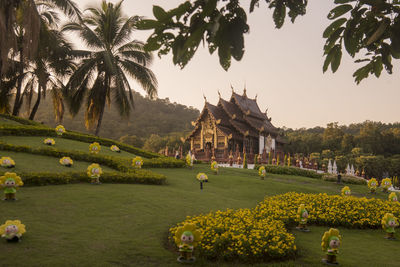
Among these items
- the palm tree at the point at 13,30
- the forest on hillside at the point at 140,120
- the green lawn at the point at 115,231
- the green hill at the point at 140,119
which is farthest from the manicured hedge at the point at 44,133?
the green hill at the point at 140,119

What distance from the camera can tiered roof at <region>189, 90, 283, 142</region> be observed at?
2842 cm

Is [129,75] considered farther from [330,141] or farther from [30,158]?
[330,141]

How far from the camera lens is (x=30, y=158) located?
11609 millimetres

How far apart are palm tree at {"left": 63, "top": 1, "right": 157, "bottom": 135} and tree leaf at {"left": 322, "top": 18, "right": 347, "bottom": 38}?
17326mm

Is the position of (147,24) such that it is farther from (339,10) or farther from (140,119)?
(140,119)

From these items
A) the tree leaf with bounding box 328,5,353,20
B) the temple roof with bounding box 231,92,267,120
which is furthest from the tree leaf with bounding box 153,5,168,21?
the temple roof with bounding box 231,92,267,120

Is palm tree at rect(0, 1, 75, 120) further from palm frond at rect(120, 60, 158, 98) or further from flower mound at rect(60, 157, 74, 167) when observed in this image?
flower mound at rect(60, 157, 74, 167)

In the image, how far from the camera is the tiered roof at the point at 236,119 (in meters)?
28.4

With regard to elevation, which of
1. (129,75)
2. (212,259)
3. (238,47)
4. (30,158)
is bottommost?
(212,259)

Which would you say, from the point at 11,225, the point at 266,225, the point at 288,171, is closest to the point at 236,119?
the point at 288,171

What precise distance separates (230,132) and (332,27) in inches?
1038

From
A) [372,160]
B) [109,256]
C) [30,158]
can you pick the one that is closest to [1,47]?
[30,158]

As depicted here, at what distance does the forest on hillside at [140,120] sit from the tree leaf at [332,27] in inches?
1606

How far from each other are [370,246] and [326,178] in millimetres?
14023
